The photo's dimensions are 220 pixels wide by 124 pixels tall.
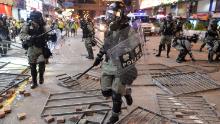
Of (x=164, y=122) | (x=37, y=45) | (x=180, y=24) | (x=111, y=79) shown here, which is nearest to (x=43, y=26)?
(x=37, y=45)

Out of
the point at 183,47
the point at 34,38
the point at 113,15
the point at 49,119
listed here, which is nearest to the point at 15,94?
the point at 34,38

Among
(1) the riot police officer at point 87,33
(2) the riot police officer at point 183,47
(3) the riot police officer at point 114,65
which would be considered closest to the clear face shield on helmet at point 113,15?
(3) the riot police officer at point 114,65

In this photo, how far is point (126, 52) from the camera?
479 centimetres

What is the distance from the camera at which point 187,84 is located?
824 centimetres

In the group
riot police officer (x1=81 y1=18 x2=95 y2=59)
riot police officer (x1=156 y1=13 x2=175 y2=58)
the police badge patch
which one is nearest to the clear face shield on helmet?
the police badge patch

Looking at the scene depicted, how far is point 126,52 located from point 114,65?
339mm

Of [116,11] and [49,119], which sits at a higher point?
[116,11]

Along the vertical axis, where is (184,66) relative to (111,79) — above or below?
below

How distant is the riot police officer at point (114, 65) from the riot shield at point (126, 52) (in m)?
0.04

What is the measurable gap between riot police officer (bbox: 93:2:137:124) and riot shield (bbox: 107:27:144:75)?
0.04 meters

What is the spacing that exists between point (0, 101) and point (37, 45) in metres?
1.72

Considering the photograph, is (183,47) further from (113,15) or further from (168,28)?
(113,15)

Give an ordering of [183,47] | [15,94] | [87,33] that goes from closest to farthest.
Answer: [15,94] < [183,47] < [87,33]

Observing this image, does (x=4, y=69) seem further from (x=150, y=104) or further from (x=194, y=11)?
(x=194, y=11)
